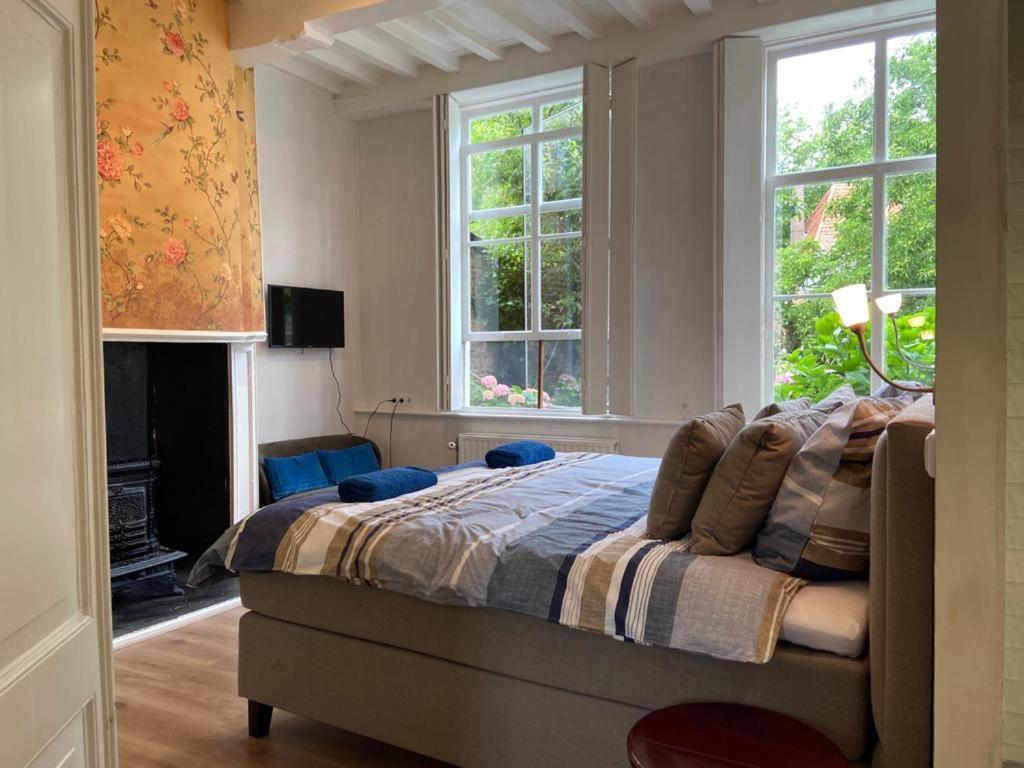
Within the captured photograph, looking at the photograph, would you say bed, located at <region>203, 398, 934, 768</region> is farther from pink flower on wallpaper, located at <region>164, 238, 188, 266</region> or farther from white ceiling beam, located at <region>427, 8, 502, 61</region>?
white ceiling beam, located at <region>427, 8, 502, 61</region>

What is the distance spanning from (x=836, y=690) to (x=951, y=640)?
0.54 metres

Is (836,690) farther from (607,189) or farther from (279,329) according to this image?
(279,329)

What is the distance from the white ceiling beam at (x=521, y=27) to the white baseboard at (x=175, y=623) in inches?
142

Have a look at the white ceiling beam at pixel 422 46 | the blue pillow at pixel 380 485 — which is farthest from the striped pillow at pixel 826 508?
the white ceiling beam at pixel 422 46

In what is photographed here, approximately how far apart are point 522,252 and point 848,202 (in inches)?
88.5

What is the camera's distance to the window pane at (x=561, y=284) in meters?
5.38

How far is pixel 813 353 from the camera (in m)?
4.58

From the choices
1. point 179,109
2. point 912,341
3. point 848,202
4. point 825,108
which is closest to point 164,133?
point 179,109

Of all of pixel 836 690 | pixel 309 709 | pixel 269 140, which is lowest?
pixel 309 709

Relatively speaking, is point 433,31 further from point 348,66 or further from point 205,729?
point 205,729

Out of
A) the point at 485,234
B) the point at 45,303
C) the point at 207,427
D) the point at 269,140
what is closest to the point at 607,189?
the point at 485,234

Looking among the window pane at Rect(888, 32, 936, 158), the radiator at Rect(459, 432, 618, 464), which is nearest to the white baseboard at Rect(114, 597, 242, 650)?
the radiator at Rect(459, 432, 618, 464)

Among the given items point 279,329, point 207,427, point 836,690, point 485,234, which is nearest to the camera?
point 836,690

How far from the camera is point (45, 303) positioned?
2.73 ft
